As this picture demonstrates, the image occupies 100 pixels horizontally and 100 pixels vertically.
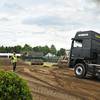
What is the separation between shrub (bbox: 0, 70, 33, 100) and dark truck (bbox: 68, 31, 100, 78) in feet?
23.5

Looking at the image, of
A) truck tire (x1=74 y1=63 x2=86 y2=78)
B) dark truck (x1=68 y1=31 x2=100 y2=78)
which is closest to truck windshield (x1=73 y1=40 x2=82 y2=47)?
dark truck (x1=68 y1=31 x2=100 y2=78)

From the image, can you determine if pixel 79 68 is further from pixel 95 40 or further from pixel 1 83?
pixel 1 83

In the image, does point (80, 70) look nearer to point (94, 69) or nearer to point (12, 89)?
point (94, 69)

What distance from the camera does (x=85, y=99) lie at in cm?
480

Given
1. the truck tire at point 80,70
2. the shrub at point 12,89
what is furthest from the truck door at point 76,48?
the shrub at point 12,89

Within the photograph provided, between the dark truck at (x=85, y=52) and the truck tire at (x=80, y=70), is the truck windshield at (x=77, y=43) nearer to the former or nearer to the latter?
the dark truck at (x=85, y=52)

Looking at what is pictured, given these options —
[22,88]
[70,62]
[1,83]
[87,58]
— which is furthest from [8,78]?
[70,62]

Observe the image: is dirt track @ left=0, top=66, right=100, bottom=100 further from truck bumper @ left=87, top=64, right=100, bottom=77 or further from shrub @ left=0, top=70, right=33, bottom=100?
shrub @ left=0, top=70, right=33, bottom=100

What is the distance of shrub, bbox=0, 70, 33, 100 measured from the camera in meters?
2.11

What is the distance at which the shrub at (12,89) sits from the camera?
2.11 metres

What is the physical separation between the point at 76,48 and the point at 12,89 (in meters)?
8.43

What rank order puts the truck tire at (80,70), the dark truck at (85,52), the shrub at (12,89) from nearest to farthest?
the shrub at (12,89), the dark truck at (85,52), the truck tire at (80,70)

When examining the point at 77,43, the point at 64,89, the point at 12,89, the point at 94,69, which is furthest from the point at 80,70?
the point at 12,89

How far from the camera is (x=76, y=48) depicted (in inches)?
396
